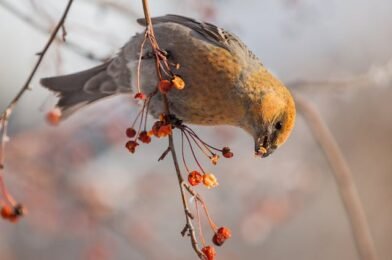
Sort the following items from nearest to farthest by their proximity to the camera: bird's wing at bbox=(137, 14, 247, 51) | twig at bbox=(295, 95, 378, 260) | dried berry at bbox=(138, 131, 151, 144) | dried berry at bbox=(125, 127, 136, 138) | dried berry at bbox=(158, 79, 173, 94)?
dried berry at bbox=(158, 79, 173, 94), dried berry at bbox=(138, 131, 151, 144), dried berry at bbox=(125, 127, 136, 138), bird's wing at bbox=(137, 14, 247, 51), twig at bbox=(295, 95, 378, 260)

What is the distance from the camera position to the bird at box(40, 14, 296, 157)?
113 inches

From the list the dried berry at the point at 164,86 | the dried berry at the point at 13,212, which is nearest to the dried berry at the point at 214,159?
the dried berry at the point at 164,86

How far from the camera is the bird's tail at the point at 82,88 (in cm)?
344

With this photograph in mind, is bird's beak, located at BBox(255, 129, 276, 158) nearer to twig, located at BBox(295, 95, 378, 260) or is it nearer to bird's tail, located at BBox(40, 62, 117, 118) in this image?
twig, located at BBox(295, 95, 378, 260)

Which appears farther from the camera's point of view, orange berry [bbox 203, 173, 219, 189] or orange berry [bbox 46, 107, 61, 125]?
orange berry [bbox 46, 107, 61, 125]

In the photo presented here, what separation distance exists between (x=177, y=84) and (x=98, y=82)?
4.45 feet

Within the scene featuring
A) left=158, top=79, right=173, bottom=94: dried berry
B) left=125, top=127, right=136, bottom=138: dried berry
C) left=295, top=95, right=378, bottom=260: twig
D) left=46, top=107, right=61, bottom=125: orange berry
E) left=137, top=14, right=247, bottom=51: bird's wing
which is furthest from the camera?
left=295, top=95, right=378, bottom=260: twig

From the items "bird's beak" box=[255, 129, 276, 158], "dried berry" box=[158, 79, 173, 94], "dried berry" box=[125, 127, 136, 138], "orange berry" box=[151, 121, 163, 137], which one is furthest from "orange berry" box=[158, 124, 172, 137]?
"bird's beak" box=[255, 129, 276, 158]

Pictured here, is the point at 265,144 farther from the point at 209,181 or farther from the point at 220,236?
the point at 220,236

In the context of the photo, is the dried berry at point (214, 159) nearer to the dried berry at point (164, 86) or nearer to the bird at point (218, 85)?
the dried berry at point (164, 86)

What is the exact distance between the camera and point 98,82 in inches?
136

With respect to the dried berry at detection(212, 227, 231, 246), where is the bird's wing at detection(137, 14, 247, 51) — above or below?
above

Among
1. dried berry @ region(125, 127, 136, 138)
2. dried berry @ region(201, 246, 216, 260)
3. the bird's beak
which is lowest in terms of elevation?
dried berry @ region(201, 246, 216, 260)

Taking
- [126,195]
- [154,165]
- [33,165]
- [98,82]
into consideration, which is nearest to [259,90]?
[98,82]
